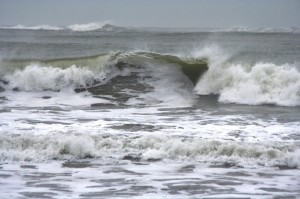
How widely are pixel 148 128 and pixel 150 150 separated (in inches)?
69.8

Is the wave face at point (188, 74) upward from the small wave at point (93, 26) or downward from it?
downward

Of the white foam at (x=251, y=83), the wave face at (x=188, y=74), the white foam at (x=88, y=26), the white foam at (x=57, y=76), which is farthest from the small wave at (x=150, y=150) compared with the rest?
the white foam at (x=88, y=26)

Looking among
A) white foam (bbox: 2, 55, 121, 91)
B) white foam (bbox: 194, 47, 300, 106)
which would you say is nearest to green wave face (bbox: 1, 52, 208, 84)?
white foam (bbox: 2, 55, 121, 91)

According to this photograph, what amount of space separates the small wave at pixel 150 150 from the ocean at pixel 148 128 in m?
0.02

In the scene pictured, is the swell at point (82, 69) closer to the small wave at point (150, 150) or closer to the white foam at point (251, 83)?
the white foam at point (251, 83)

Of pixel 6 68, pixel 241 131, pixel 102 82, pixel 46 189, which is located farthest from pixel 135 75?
pixel 46 189

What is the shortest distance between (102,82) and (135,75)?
4.00 ft

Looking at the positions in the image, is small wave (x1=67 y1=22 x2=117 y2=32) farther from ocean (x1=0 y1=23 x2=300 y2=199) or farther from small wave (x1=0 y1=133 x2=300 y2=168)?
small wave (x1=0 y1=133 x2=300 y2=168)

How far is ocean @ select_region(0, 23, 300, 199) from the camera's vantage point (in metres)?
6.50

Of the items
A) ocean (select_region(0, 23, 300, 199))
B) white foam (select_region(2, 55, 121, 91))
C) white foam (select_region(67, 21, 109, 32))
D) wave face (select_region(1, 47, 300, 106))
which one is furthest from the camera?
white foam (select_region(67, 21, 109, 32))

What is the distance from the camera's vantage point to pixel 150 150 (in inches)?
312

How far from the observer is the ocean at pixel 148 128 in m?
6.50

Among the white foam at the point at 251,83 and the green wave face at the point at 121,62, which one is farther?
the green wave face at the point at 121,62

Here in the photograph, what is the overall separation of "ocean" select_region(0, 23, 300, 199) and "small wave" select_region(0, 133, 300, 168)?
0.02m
